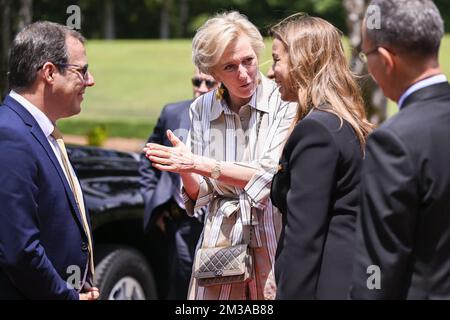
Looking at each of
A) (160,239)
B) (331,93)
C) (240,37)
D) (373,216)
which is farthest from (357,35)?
(373,216)

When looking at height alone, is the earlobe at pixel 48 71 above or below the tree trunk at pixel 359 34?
above

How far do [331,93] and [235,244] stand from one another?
4.03 ft

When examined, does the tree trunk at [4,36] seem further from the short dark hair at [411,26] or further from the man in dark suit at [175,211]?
Answer: the short dark hair at [411,26]

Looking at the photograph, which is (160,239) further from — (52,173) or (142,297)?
(52,173)

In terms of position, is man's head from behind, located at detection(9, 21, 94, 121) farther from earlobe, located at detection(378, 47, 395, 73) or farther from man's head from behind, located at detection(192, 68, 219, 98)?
man's head from behind, located at detection(192, 68, 219, 98)

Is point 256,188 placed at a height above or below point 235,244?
above

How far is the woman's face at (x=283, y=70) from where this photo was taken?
368cm

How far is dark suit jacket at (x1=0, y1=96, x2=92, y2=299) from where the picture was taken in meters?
3.36

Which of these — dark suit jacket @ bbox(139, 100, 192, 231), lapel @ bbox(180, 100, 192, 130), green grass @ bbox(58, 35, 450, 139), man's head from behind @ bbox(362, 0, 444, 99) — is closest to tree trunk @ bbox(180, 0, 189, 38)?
green grass @ bbox(58, 35, 450, 139)

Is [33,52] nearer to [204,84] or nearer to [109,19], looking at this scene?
[204,84]

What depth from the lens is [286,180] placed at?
3.42 metres

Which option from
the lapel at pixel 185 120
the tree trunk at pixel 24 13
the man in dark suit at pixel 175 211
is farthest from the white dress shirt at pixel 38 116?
the tree trunk at pixel 24 13

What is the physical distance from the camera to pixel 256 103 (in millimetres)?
4516

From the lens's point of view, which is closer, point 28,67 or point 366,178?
point 366,178
